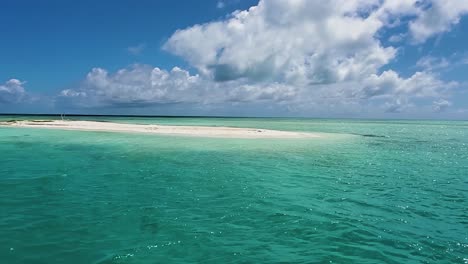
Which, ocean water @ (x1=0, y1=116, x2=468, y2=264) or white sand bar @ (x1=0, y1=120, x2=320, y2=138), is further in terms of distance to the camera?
white sand bar @ (x1=0, y1=120, x2=320, y2=138)

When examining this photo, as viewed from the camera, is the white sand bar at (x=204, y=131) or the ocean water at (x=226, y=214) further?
the white sand bar at (x=204, y=131)

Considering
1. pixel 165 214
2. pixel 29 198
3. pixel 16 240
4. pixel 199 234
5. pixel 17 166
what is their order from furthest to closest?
pixel 17 166 → pixel 29 198 → pixel 165 214 → pixel 199 234 → pixel 16 240

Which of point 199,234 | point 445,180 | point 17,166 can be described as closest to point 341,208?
point 199,234

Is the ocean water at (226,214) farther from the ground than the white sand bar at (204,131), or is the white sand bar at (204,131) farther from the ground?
the white sand bar at (204,131)

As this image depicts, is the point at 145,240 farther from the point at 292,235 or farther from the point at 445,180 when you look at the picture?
the point at 445,180

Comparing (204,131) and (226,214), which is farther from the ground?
(204,131)

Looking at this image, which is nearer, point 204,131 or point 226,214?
point 226,214

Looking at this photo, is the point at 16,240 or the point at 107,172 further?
the point at 107,172

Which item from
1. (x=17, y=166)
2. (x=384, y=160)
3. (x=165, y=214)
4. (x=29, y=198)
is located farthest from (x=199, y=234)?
(x=384, y=160)

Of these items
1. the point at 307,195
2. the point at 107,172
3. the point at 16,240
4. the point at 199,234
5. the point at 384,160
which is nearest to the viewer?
the point at 16,240

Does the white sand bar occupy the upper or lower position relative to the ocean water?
upper
